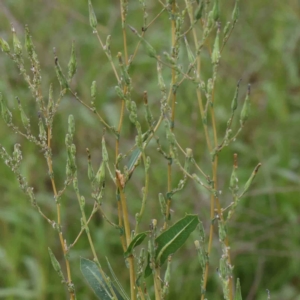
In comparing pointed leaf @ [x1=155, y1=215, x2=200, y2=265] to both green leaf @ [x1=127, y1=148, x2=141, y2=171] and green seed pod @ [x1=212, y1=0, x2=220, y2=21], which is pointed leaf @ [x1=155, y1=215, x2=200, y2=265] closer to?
green leaf @ [x1=127, y1=148, x2=141, y2=171]

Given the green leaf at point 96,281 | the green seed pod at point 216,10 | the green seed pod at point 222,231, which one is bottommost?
the green leaf at point 96,281

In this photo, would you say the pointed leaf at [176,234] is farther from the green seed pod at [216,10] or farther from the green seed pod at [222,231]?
the green seed pod at [216,10]

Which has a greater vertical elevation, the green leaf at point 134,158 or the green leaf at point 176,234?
the green leaf at point 134,158

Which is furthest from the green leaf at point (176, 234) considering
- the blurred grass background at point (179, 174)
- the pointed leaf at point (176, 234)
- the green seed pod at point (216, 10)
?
the blurred grass background at point (179, 174)

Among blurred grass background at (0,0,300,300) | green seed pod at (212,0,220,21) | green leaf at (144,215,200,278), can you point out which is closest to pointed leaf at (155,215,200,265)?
green leaf at (144,215,200,278)

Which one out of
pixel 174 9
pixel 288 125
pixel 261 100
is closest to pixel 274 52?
pixel 261 100

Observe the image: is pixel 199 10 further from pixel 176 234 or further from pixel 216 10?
pixel 176 234
